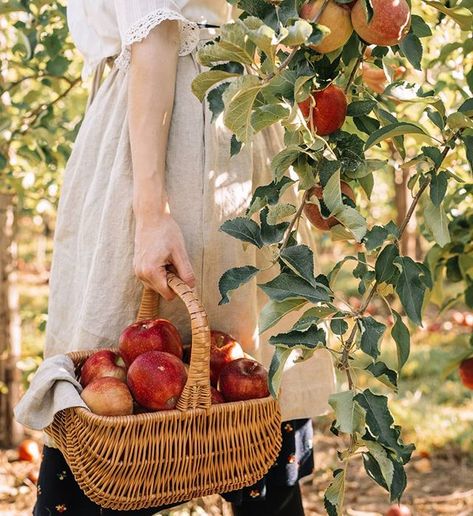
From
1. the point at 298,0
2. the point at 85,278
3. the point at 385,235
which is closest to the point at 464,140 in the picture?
the point at 385,235

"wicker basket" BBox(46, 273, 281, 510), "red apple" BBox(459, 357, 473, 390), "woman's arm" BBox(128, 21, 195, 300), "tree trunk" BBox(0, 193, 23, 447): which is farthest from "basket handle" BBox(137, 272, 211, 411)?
"tree trunk" BBox(0, 193, 23, 447)

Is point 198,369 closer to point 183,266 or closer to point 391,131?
point 183,266

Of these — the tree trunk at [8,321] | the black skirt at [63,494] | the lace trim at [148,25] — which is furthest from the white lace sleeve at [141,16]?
the tree trunk at [8,321]

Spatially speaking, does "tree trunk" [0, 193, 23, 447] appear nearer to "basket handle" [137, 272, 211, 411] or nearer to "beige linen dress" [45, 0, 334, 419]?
"beige linen dress" [45, 0, 334, 419]

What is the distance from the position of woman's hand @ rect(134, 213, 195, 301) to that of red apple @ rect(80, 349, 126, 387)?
0.39 ft

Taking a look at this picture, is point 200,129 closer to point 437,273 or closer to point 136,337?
point 136,337

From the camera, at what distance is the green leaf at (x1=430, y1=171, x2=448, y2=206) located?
1.12 metres

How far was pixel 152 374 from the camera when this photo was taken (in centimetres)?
118

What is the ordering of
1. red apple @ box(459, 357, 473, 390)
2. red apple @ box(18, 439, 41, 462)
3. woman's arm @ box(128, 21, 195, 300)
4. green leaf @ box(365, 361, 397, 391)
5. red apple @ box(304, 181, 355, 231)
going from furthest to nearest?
red apple @ box(18, 439, 41, 462) → red apple @ box(459, 357, 473, 390) → woman's arm @ box(128, 21, 195, 300) → red apple @ box(304, 181, 355, 231) → green leaf @ box(365, 361, 397, 391)

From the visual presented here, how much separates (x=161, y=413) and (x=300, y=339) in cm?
24

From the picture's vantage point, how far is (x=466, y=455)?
3111 millimetres

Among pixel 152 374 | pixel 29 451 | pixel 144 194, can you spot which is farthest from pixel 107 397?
pixel 29 451

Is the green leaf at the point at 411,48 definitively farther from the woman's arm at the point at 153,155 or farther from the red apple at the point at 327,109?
the woman's arm at the point at 153,155

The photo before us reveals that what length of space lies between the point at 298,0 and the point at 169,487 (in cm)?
64
